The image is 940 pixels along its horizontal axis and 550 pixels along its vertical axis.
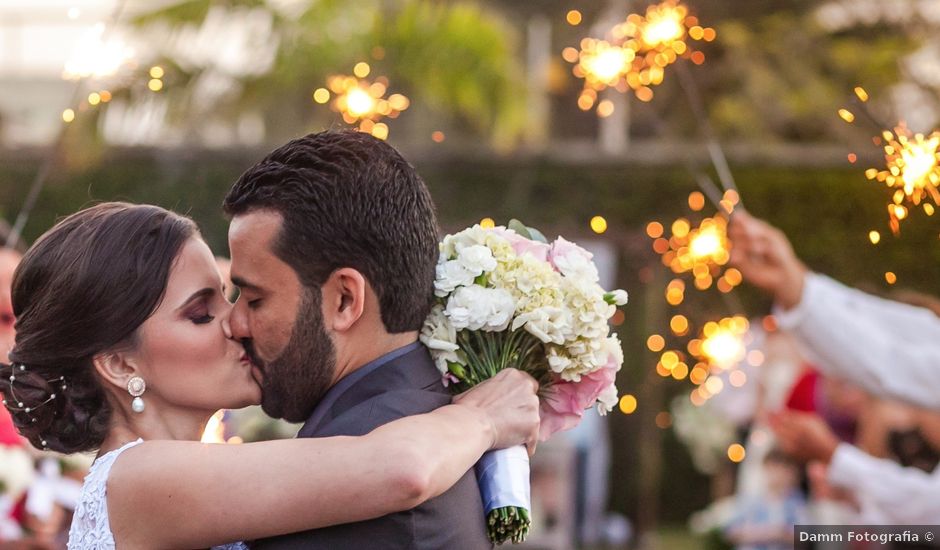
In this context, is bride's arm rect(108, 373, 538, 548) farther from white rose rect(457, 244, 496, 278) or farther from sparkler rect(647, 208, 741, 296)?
sparkler rect(647, 208, 741, 296)

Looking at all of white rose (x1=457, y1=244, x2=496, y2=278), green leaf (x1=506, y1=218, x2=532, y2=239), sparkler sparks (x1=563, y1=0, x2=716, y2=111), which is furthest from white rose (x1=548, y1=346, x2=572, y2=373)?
sparkler sparks (x1=563, y1=0, x2=716, y2=111)

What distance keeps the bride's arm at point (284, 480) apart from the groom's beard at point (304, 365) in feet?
0.46

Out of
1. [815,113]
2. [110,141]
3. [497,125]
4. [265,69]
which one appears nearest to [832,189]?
[815,113]

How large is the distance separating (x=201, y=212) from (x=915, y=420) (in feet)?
21.4

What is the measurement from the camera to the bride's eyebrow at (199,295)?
2629 mm

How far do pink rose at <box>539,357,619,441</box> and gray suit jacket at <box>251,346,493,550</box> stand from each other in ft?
1.11

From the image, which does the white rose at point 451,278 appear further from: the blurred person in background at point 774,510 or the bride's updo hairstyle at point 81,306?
the blurred person in background at point 774,510

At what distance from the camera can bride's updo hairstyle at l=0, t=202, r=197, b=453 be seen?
2.60 m

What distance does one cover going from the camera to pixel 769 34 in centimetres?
1366

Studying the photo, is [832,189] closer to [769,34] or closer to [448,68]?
[769,34]

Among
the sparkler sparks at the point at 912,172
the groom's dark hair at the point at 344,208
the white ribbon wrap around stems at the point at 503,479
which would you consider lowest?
the white ribbon wrap around stems at the point at 503,479

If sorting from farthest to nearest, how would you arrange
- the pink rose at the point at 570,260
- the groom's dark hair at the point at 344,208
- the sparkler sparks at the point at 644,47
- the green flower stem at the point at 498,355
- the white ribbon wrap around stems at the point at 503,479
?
the sparkler sparks at the point at 644,47 → the pink rose at the point at 570,260 → the green flower stem at the point at 498,355 → the white ribbon wrap around stems at the point at 503,479 → the groom's dark hair at the point at 344,208

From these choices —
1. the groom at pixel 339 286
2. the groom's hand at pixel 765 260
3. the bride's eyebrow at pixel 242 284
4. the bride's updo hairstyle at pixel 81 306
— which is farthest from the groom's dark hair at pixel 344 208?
the groom's hand at pixel 765 260

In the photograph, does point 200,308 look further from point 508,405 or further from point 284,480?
point 508,405
